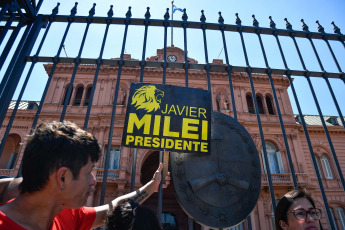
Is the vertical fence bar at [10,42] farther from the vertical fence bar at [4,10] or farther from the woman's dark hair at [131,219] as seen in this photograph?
the woman's dark hair at [131,219]

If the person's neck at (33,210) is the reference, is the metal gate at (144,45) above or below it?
above

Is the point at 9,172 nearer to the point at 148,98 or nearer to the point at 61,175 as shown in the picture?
the point at 148,98

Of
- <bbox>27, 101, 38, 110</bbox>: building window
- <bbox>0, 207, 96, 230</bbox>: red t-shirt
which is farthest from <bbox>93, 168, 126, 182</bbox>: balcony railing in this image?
<bbox>0, 207, 96, 230</bbox>: red t-shirt

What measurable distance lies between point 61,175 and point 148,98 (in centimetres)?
144

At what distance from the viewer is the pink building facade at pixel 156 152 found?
1421cm

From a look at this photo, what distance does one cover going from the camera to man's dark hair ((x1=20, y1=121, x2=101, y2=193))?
4.25 feet

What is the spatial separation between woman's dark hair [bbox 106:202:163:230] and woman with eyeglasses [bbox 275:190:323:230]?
55.7 inches

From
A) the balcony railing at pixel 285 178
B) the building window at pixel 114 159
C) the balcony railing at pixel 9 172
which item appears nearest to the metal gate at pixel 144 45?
the building window at pixel 114 159

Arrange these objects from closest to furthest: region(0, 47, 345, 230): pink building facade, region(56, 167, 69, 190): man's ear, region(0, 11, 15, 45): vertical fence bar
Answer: region(56, 167, 69, 190): man's ear → region(0, 11, 15, 45): vertical fence bar → region(0, 47, 345, 230): pink building facade

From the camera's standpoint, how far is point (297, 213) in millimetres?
2160

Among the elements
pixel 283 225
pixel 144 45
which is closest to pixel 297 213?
pixel 283 225

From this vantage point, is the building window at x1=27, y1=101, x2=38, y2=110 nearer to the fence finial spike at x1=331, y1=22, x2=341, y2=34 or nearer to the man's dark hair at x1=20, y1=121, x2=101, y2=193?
the man's dark hair at x1=20, y1=121, x2=101, y2=193

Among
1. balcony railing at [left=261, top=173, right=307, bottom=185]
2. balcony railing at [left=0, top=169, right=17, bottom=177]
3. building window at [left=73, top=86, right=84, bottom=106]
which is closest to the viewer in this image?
balcony railing at [left=0, top=169, right=17, bottom=177]

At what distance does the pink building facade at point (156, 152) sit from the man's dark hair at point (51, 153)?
41.9 feet
